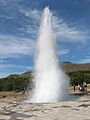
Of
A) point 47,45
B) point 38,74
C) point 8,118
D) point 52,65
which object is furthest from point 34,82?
point 8,118

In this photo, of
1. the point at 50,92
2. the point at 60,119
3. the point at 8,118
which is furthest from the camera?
the point at 50,92

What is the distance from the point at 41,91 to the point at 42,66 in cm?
320

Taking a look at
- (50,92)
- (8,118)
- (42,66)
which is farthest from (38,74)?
(8,118)

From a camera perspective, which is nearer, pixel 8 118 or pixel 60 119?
pixel 60 119

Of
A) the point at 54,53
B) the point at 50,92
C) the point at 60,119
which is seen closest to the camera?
the point at 60,119

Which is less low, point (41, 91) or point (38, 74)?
point (38, 74)

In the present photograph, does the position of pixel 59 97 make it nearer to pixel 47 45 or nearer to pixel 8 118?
pixel 47 45

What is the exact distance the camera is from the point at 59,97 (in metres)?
28.4

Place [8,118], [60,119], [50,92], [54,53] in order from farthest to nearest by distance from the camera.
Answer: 1. [54,53]
2. [50,92]
3. [8,118]
4. [60,119]

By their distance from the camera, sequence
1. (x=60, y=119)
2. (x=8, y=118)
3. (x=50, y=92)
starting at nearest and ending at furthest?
(x=60, y=119) < (x=8, y=118) < (x=50, y=92)

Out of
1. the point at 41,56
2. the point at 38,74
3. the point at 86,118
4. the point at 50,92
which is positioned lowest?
the point at 86,118

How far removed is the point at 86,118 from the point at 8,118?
5124 mm

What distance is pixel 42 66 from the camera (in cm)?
2983

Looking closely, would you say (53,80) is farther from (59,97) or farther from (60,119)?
(60,119)
